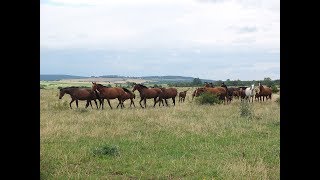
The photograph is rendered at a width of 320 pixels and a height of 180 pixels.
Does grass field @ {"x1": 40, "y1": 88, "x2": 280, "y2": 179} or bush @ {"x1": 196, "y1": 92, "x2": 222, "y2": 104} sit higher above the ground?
bush @ {"x1": 196, "y1": 92, "x2": 222, "y2": 104}

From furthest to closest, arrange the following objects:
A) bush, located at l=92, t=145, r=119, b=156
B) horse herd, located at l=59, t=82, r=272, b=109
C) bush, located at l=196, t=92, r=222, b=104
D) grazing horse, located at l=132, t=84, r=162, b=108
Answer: bush, located at l=196, t=92, r=222, b=104
grazing horse, located at l=132, t=84, r=162, b=108
horse herd, located at l=59, t=82, r=272, b=109
bush, located at l=92, t=145, r=119, b=156

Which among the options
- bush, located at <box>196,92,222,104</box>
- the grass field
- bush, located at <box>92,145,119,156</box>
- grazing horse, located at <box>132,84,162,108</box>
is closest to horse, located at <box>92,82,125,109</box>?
grazing horse, located at <box>132,84,162,108</box>

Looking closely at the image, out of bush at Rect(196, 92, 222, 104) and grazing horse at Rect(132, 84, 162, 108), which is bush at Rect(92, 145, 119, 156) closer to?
grazing horse at Rect(132, 84, 162, 108)

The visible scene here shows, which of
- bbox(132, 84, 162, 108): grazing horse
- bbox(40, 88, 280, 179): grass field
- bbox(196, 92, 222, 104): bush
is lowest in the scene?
bbox(40, 88, 280, 179): grass field

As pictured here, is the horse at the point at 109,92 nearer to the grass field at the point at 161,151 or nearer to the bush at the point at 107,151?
the grass field at the point at 161,151

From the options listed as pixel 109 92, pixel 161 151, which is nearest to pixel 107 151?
pixel 161 151

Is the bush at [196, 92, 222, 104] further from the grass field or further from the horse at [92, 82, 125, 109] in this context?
the grass field

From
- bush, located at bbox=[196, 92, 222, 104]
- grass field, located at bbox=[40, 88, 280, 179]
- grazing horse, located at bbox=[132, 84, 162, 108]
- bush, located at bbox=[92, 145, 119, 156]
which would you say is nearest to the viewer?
grass field, located at bbox=[40, 88, 280, 179]

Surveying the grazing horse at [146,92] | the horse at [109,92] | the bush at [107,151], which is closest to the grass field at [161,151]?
the bush at [107,151]

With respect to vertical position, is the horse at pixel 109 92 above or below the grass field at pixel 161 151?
above

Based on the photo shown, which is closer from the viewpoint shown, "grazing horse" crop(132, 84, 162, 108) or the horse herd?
the horse herd
